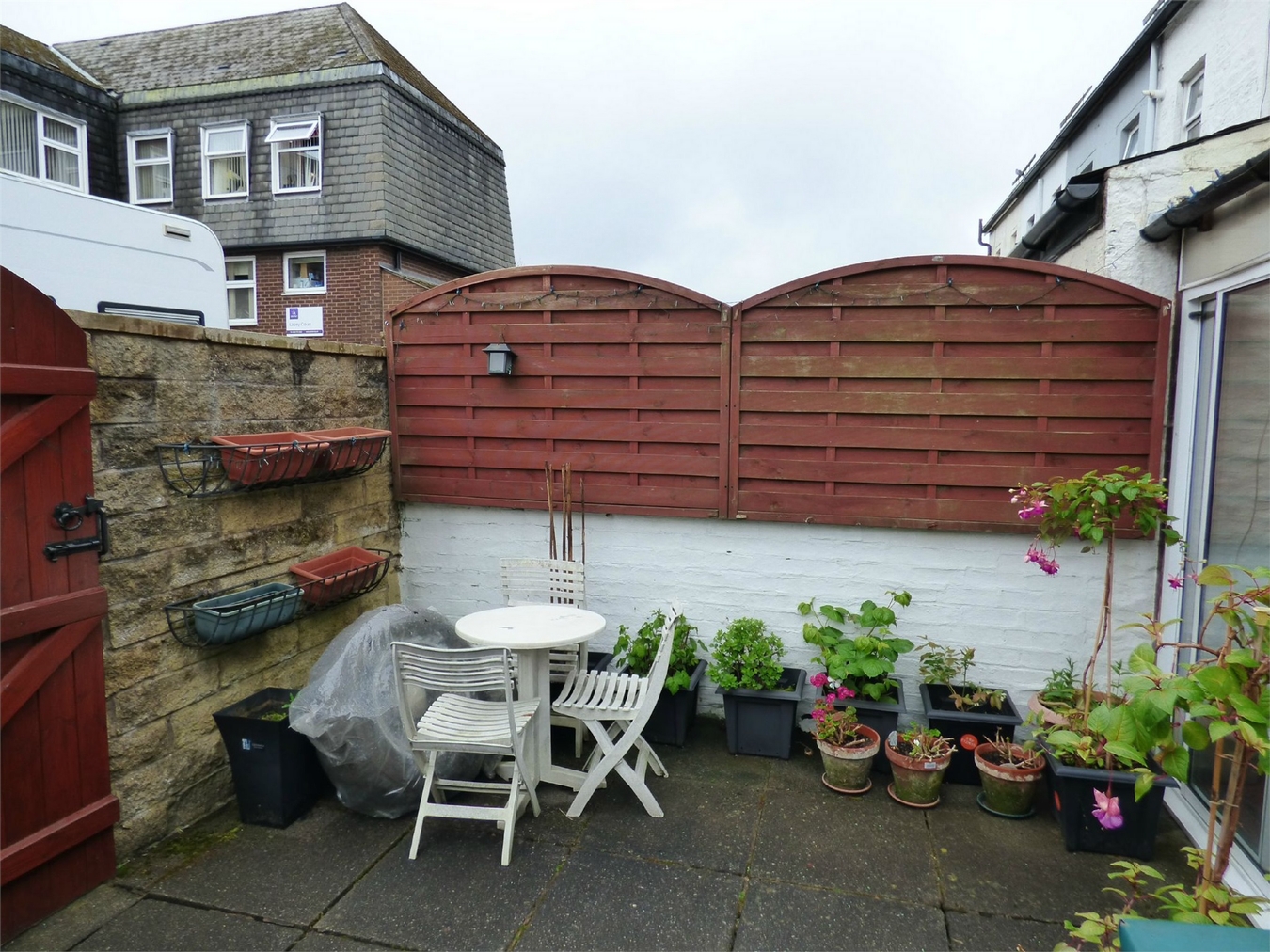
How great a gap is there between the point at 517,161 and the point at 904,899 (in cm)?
1769

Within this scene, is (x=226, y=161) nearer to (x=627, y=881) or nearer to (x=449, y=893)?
(x=449, y=893)

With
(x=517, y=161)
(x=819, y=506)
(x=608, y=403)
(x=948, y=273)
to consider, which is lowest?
(x=819, y=506)

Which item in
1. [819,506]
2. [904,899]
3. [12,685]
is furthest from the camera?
[819,506]

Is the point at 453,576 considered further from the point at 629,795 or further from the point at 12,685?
the point at 12,685

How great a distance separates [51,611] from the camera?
2.68 metres

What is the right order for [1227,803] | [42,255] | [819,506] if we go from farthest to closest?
[42,255] < [819,506] < [1227,803]

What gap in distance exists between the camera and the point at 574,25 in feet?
14.2

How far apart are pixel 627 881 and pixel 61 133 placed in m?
17.2

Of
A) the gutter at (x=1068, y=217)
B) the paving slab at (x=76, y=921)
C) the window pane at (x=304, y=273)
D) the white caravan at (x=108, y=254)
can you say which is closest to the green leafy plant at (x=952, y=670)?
the gutter at (x=1068, y=217)

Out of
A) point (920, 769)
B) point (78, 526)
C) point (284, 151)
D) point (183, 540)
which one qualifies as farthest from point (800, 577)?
point (284, 151)

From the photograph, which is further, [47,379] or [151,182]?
[151,182]

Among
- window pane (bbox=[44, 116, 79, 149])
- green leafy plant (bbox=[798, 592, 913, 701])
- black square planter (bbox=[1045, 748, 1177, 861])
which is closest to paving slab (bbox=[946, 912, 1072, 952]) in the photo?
black square planter (bbox=[1045, 748, 1177, 861])

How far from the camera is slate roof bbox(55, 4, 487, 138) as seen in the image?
14.4 meters

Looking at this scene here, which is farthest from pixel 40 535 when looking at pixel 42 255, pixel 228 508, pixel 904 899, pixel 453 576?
pixel 904 899
